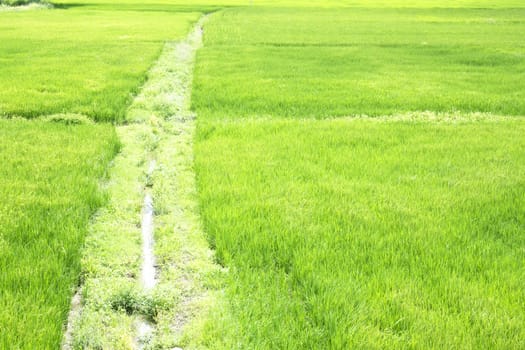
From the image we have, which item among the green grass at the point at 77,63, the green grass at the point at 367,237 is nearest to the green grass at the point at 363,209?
the green grass at the point at 367,237

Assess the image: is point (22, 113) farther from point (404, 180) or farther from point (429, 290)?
point (429, 290)

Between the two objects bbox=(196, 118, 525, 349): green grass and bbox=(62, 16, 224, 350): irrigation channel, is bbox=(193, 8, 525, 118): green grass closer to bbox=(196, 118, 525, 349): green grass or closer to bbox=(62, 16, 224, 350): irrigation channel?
bbox=(196, 118, 525, 349): green grass

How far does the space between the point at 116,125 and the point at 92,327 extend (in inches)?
216

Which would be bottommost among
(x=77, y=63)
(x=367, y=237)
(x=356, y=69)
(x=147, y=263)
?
(x=147, y=263)

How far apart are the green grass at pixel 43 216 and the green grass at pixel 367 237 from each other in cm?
117

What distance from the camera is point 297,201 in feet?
16.5

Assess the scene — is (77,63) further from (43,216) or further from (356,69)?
(43,216)

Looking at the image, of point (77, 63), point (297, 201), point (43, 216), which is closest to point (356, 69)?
point (77, 63)

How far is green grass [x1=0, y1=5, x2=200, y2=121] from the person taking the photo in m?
8.95

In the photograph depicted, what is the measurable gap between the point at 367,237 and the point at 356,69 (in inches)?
403

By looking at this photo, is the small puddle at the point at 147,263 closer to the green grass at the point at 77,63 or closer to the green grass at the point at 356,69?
the green grass at the point at 77,63

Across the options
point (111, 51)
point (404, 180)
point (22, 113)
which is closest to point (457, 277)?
point (404, 180)

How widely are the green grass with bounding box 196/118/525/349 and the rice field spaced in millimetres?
17

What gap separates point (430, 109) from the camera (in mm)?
9492
